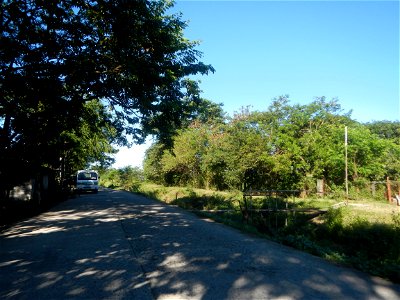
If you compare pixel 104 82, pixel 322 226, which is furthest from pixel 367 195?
pixel 104 82

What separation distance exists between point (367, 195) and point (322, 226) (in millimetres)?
11974

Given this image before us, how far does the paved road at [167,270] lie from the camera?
456 centimetres

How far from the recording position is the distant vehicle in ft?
104

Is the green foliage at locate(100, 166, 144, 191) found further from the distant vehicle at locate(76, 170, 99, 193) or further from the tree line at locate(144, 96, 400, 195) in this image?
the tree line at locate(144, 96, 400, 195)

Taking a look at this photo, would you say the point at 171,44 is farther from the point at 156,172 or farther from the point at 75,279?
the point at 156,172

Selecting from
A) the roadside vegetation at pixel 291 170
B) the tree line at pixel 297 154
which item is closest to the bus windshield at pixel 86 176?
the roadside vegetation at pixel 291 170

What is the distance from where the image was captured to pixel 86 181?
32.0 meters

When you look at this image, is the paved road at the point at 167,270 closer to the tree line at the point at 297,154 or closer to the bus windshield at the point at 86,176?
the tree line at the point at 297,154

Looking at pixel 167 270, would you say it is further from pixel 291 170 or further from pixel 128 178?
pixel 128 178

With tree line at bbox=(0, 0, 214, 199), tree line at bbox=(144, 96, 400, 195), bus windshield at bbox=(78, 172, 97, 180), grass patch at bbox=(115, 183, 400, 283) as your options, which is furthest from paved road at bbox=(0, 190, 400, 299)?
bus windshield at bbox=(78, 172, 97, 180)

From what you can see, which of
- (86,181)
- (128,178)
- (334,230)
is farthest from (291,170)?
(128,178)

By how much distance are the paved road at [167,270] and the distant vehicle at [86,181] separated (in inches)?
918

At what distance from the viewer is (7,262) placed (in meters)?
6.28

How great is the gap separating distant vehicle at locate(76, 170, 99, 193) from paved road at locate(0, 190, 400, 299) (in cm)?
2332
